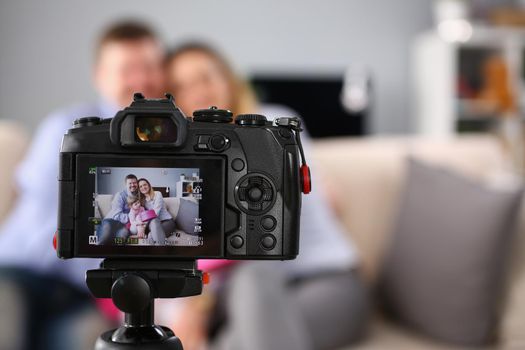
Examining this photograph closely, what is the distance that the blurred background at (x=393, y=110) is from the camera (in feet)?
5.08

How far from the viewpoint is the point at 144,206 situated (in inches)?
24.2

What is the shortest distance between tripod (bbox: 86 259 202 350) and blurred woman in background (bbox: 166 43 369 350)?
1.90ft

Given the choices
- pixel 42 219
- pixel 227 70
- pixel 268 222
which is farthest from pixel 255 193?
pixel 42 219

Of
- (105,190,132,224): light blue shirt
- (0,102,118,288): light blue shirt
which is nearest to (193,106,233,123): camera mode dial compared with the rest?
(105,190,132,224): light blue shirt

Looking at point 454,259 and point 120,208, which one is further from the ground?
point 120,208

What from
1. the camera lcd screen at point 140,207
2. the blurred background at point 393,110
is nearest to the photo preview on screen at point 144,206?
the camera lcd screen at point 140,207

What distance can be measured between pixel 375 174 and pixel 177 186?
4.39 ft

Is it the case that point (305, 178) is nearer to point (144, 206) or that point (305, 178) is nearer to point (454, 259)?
point (144, 206)

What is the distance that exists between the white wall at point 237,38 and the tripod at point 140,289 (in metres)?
2.87

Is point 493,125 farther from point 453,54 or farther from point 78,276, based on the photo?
point 78,276

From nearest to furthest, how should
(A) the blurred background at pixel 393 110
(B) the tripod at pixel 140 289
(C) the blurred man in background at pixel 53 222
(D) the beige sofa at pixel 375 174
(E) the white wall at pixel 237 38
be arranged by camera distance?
(B) the tripod at pixel 140 289 → (C) the blurred man in background at pixel 53 222 → (A) the blurred background at pixel 393 110 → (D) the beige sofa at pixel 375 174 → (E) the white wall at pixel 237 38

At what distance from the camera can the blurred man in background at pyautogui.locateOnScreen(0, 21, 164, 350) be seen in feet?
4.74

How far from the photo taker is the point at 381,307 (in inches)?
69.9

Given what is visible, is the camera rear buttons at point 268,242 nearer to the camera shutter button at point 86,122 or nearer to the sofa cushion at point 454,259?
the camera shutter button at point 86,122
